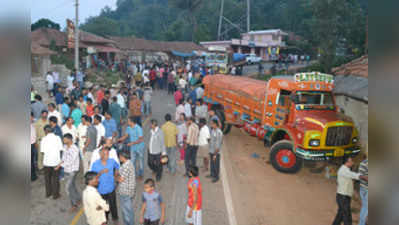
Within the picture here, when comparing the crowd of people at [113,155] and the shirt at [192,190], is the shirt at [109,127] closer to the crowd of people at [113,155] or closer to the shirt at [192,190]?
the crowd of people at [113,155]

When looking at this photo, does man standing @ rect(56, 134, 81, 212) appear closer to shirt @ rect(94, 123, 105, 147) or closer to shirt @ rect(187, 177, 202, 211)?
shirt @ rect(94, 123, 105, 147)

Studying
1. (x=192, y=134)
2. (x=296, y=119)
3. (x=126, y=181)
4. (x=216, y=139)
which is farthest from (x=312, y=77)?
(x=126, y=181)

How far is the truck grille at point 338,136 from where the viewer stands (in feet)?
29.7

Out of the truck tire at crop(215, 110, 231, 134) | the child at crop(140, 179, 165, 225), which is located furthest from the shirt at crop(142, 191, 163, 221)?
the truck tire at crop(215, 110, 231, 134)

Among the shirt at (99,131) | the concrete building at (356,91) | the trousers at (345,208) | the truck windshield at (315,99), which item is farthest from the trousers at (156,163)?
the concrete building at (356,91)

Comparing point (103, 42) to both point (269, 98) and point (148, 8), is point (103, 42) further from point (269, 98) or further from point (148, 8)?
point (148, 8)

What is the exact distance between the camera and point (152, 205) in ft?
17.6

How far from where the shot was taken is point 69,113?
407 inches

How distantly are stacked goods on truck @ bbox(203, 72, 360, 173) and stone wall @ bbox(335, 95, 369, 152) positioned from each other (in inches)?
46.1

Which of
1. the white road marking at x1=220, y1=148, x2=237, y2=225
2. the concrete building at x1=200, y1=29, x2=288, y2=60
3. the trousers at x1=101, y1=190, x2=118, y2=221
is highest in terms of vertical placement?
the concrete building at x1=200, y1=29, x2=288, y2=60

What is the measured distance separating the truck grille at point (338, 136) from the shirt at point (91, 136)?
19.2ft

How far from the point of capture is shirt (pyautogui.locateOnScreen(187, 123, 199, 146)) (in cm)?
854

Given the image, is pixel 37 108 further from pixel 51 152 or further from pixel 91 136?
pixel 51 152

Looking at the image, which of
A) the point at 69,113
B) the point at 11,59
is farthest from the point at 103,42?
the point at 11,59
